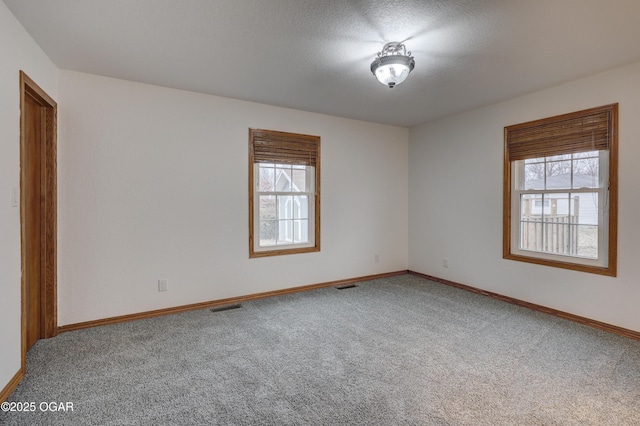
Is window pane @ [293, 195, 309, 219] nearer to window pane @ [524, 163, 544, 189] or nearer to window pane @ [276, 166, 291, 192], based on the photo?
window pane @ [276, 166, 291, 192]

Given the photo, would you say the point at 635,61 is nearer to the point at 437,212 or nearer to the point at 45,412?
the point at 437,212

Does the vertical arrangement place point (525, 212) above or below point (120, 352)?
above

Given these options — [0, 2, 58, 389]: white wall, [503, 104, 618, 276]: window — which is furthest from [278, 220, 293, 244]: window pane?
[503, 104, 618, 276]: window

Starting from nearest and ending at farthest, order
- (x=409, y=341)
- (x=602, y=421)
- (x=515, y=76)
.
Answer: (x=602, y=421)
(x=409, y=341)
(x=515, y=76)

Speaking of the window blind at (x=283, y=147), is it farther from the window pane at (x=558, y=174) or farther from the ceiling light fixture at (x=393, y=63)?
the window pane at (x=558, y=174)

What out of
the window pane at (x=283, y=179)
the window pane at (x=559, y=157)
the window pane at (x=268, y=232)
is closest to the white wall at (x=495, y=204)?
the window pane at (x=559, y=157)

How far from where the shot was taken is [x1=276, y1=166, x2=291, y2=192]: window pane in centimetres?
430

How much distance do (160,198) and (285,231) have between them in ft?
5.31

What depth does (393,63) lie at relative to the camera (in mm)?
2455

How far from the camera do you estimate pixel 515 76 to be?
3.13 m

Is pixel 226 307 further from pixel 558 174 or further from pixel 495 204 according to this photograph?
pixel 558 174

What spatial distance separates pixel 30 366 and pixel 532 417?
340 cm

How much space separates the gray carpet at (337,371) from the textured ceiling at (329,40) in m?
2.48

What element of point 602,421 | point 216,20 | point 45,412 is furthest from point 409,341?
point 216,20
